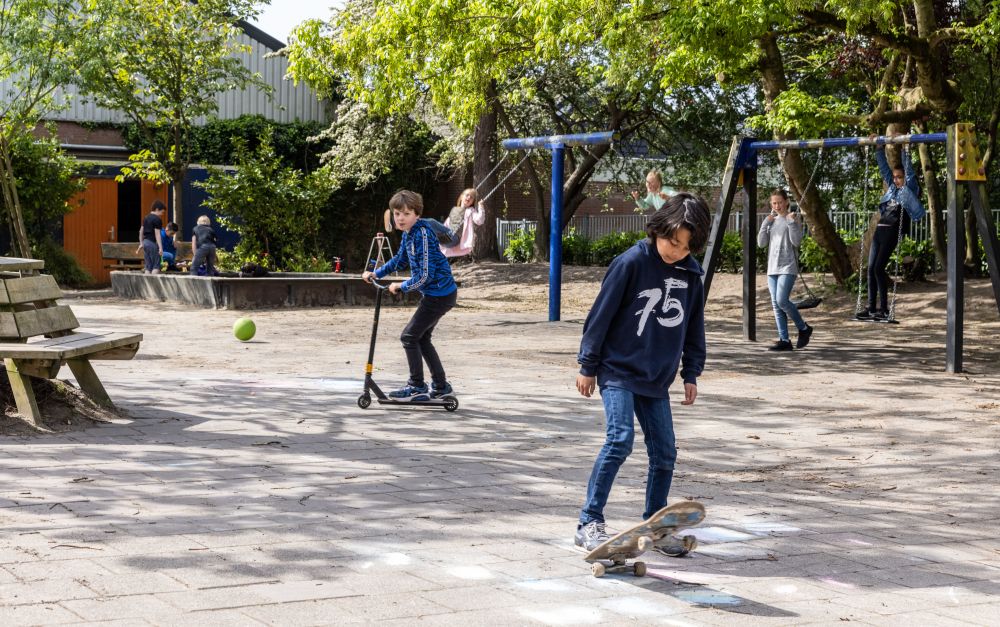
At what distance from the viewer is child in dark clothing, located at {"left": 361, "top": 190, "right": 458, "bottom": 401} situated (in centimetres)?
893

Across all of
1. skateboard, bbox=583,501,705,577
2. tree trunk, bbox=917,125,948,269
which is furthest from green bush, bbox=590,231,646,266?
skateboard, bbox=583,501,705,577

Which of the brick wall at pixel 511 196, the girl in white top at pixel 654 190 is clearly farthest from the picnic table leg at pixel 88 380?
the brick wall at pixel 511 196

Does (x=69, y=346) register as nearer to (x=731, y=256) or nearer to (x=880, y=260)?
(x=880, y=260)

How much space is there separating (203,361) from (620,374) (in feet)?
27.1

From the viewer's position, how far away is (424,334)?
9258 millimetres

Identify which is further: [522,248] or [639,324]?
[522,248]

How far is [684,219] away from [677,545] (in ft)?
4.41

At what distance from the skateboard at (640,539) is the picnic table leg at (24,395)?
4511mm

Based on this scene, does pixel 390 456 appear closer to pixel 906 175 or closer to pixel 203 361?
pixel 203 361

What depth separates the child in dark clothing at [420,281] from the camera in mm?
8930

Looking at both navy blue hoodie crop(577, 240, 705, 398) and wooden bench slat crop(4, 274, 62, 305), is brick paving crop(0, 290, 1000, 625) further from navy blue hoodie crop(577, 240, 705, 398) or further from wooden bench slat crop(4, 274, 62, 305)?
wooden bench slat crop(4, 274, 62, 305)

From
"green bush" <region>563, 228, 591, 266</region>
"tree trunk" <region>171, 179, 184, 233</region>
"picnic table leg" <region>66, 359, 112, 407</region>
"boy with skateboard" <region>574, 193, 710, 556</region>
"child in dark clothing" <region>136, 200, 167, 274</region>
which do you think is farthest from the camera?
"green bush" <region>563, 228, 591, 266</region>

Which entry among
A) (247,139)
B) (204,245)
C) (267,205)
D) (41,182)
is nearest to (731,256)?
(267,205)

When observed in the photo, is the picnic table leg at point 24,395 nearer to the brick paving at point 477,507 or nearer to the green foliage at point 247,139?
the brick paving at point 477,507
